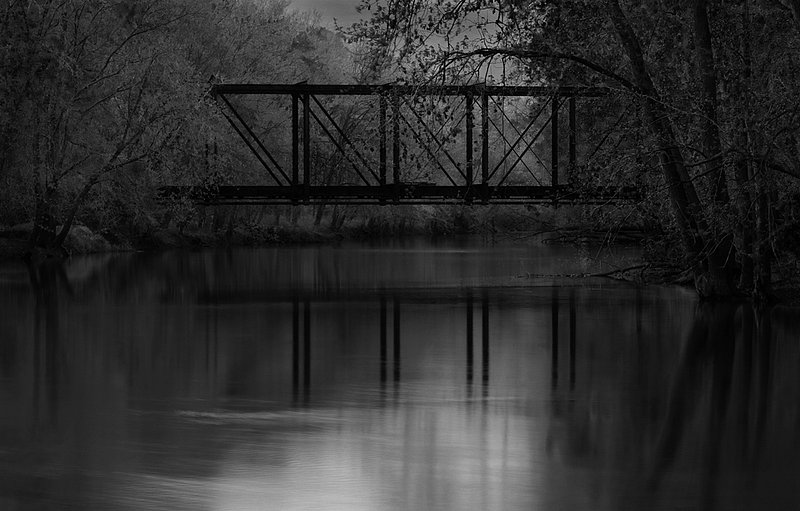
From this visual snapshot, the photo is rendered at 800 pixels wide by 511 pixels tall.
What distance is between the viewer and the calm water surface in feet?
27.9

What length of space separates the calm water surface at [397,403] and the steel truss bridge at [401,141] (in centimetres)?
314

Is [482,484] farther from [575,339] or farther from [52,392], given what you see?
[575,339]

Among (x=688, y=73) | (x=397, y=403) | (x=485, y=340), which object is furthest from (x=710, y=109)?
(x=397, y=403)

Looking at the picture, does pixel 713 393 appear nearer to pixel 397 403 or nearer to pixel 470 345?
pixel 397 403

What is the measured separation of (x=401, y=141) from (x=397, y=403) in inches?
473

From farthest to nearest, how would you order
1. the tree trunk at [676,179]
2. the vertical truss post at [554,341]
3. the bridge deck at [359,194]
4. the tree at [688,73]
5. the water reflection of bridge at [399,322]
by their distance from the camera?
the bridge deck at [359,194] → the tree trunk at [676,179] → the tree at [688,73] → the water reflection of bridge at [399,322] → the vertical truss post at [554,341]

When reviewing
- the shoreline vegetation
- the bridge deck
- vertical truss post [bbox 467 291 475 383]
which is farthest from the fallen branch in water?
the bridge deck

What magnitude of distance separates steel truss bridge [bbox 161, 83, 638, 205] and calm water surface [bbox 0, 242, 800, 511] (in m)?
3.14

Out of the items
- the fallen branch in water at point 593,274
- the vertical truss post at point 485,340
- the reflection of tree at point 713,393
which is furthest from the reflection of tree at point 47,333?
the fallen branch in water at point 593,274

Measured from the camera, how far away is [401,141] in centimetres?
2381

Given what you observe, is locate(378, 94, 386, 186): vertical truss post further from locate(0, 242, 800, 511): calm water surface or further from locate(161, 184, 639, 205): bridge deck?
locate(0, 242, 800, 511): calm water surface

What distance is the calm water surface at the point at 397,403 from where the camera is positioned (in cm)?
851

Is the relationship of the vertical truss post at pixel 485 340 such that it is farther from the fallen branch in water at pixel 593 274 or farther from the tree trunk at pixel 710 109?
the tree trunk at pixel 710 109

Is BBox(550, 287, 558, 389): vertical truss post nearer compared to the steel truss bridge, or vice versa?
BBox(550, 287, 558, 389): vertical truss post
